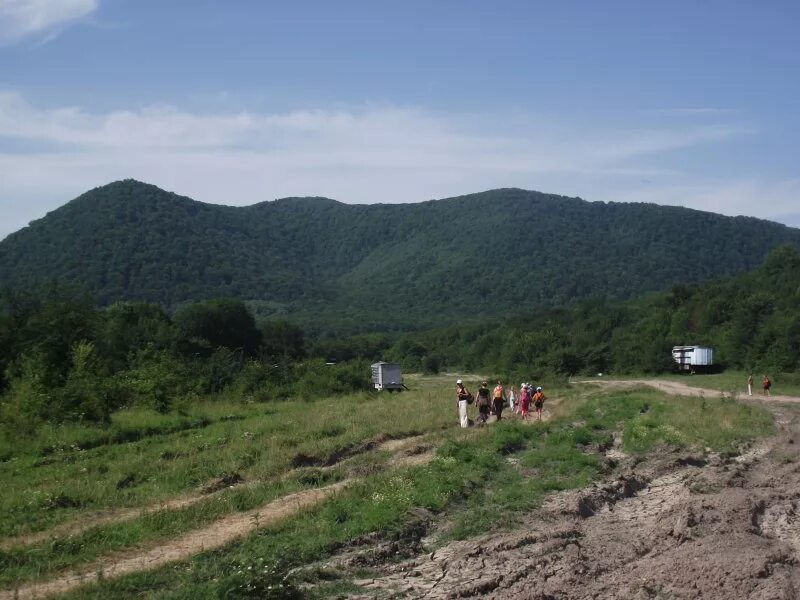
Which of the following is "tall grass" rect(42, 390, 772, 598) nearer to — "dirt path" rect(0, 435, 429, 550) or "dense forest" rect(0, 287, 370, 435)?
"dirt path" rect(0, 435, 429, 550)

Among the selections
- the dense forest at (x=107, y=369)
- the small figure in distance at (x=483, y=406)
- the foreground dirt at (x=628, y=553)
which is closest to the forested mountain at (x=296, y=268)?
the dense forest at (x=107, y=369)

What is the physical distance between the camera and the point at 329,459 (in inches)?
745

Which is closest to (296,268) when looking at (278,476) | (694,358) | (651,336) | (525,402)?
(651,336)

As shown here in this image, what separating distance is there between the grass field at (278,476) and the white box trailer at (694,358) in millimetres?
34986

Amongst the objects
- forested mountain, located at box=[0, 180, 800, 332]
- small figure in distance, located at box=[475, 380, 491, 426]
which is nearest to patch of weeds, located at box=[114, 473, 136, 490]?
small figure in distance, located at box=[475, 380, 491, 426]

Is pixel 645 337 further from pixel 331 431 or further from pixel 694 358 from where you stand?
pixel 331 431

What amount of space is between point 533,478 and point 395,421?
9824 mm

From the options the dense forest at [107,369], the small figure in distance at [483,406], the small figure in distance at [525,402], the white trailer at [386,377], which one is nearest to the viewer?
the small figure in distance at [483,406]

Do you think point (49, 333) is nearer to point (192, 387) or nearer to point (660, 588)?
point (192, 387)

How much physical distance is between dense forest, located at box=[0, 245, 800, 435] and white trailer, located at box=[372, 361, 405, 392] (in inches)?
47.9

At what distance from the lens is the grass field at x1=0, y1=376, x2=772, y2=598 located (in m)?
10.3

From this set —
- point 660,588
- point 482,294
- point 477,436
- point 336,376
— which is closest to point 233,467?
point 477,436

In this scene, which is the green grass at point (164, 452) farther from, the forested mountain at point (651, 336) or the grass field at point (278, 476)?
the forested mountain at point (651, 336)

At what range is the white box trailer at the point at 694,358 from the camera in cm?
6250
